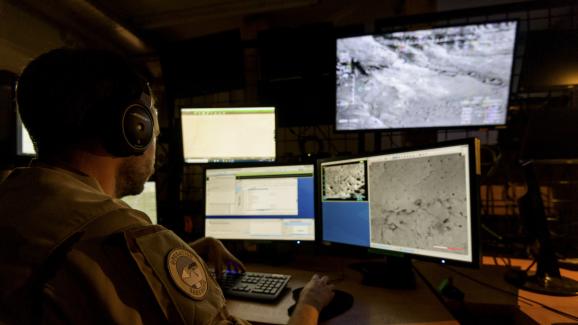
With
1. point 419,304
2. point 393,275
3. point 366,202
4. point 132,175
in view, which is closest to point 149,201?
point 132,175

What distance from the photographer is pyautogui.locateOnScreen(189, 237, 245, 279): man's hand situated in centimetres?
116

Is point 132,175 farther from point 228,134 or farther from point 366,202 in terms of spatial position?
point 228,134

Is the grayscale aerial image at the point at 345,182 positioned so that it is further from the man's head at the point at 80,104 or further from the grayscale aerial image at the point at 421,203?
the man's head at the point at 80,104

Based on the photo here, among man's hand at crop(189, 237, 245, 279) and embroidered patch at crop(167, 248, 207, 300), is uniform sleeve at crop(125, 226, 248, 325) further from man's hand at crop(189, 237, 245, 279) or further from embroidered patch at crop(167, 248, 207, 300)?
man's hand at crop(189, 237, 245, 279)

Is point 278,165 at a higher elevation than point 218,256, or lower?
higher

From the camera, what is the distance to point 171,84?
71.8 inches

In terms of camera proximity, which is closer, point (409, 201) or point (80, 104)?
point (80, 104)

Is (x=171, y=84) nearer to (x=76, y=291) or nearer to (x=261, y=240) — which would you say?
(x=261, y=240)

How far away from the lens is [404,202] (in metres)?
1.05

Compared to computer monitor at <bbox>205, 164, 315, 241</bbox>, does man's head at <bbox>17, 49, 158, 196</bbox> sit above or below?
above

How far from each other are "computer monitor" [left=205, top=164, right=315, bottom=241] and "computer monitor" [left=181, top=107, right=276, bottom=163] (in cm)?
16

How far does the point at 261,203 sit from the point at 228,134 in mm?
414

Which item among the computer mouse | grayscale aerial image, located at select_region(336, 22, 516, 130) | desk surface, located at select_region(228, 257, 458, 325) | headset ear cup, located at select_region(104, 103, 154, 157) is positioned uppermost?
grayscale aerial image, located at select_region(336, 22, 516, 130)

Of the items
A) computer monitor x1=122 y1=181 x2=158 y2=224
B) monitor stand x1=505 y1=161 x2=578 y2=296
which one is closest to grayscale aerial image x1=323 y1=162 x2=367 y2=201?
monitor stand x1=505 y1=161 x2=578 y2=296
